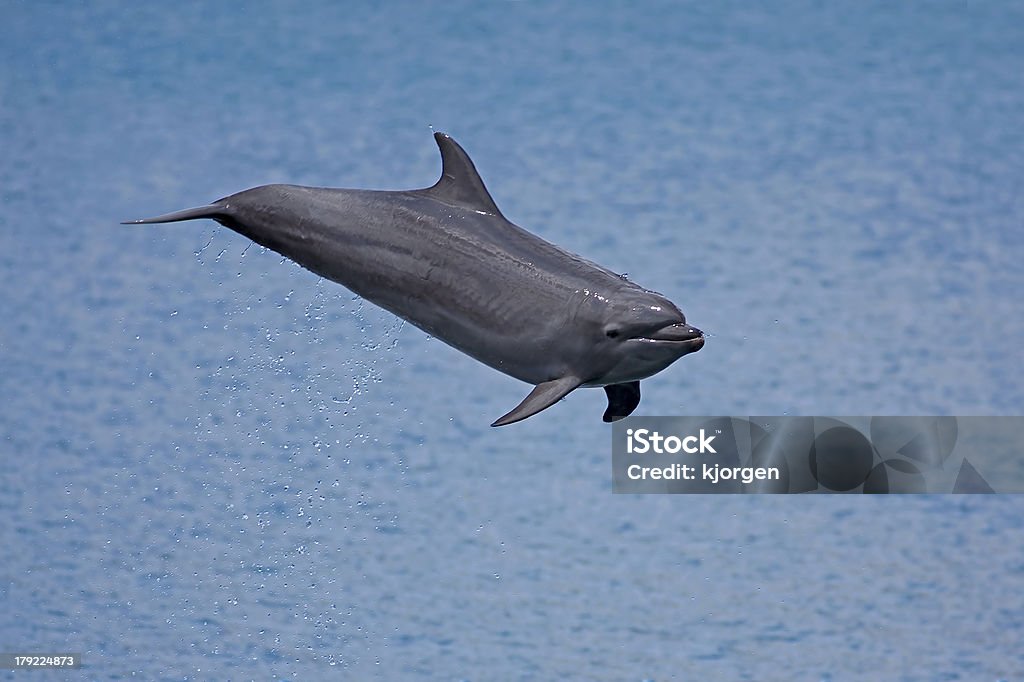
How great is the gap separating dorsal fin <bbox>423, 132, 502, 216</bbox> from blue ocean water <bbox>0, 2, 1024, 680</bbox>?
15.6 feet

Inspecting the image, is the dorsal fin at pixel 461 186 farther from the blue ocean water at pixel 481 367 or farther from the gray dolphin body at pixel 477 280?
the blue ocean water at pixel 481 367

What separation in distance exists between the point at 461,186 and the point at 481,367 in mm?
7608

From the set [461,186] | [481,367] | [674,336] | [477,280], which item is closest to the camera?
[674,336]

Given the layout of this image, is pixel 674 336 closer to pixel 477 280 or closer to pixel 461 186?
pixel 477 280

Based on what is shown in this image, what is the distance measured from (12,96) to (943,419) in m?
10.2

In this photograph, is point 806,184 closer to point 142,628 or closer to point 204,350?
point 204,350

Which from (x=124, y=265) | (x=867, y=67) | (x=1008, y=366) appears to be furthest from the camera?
(x=867, y=67)

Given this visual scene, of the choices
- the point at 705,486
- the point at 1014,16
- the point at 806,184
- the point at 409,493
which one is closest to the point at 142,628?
the point at 409,493

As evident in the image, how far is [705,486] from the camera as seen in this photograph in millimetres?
11758

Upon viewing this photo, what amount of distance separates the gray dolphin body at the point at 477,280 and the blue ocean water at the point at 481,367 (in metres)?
4.68

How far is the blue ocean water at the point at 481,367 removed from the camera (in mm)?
10672

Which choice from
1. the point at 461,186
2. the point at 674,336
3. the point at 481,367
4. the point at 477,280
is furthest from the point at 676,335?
the point at 481,367

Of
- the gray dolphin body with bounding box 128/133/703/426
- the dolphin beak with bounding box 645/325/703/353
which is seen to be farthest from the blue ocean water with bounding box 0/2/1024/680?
the dolphin beak with bounding box 645/325/703/353

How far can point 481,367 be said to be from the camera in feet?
44.8
